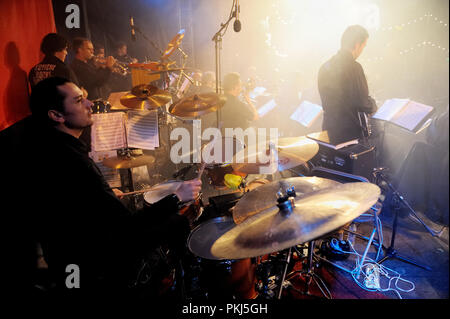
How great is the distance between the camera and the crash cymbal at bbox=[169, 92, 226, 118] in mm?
3119

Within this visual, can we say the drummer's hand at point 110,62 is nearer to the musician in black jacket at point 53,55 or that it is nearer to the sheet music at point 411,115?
the musician in black jacket at point 53,55

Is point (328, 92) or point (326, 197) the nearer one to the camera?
point (326, 197)

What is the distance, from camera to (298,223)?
1.25m

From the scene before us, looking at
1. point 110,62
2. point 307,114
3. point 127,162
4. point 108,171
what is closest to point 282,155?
point 127,162

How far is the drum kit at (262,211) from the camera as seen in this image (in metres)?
1.22

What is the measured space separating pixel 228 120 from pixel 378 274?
3.21 meters

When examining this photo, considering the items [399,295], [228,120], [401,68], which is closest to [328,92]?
[228,120]

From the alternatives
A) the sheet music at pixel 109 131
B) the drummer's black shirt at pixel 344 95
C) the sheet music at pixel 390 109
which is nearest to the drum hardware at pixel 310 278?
the sheet music at pixel 390 109

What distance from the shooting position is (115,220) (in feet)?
5.11

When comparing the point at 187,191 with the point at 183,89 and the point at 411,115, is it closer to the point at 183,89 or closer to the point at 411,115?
the point at 411,115

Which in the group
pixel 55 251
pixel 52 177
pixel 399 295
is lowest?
pixel 399 295

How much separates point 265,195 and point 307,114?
3364 mm

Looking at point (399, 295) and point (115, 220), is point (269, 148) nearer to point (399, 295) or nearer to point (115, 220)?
point (115, 220)

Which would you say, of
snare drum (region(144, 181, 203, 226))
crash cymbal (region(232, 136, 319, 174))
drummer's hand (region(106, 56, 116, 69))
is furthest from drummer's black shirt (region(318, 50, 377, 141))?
drummer's hand (region(106, 56, 116, 69))
